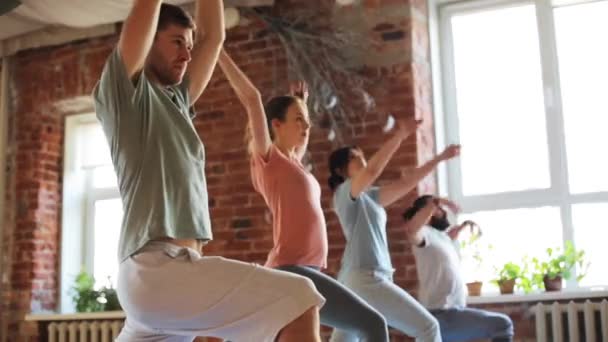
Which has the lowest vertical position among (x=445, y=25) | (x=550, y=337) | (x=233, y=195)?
(x=550, y=337)

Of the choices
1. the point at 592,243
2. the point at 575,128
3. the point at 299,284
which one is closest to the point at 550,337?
the point at 592,243

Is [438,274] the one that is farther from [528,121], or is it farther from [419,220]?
[528,121]

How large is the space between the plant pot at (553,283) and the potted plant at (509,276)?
16cm

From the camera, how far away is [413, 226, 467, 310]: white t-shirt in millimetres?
3787

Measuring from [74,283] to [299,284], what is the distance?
418 centimetres

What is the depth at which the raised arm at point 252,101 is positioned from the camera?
8.44 ft

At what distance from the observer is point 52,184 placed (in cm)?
557

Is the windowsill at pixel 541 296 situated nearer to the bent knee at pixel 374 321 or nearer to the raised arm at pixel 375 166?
the raised arm at pixel 375 166

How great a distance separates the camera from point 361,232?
3.36 meters

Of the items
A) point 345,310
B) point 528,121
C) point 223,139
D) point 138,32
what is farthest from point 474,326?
point 138,32

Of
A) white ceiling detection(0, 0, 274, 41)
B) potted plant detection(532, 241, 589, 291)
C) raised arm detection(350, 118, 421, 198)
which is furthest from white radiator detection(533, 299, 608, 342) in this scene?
white ceiling detection(0, 0, 274, 41)

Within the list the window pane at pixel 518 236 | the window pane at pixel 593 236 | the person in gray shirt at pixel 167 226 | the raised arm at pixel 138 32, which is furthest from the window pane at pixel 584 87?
the raised arm at pixel 138 32

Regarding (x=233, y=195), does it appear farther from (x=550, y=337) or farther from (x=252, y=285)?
(x=252, y=285)

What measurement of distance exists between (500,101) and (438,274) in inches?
52.8
